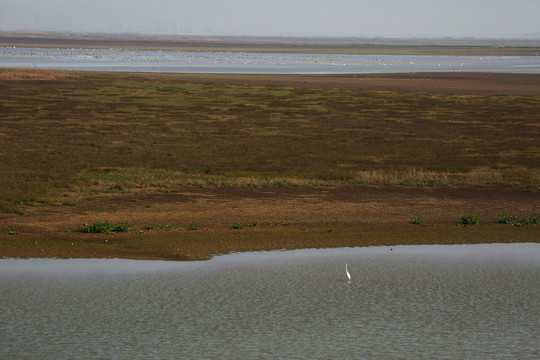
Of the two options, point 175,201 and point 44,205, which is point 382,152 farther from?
point 44,205

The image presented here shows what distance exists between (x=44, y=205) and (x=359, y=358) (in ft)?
53.4

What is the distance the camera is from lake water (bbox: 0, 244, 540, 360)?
13375 mm

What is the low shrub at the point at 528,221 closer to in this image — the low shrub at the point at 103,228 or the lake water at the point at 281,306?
the lake water at the point at 281,306

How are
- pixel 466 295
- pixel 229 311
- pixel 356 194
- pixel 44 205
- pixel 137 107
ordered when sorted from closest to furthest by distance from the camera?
pixel 229 311 < pixel 466 295 < pixel 44 205 < pixel 356 194 < pixel 137 107

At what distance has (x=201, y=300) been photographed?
16.2 meters

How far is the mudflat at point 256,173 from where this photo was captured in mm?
22328

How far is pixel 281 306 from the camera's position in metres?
15.9

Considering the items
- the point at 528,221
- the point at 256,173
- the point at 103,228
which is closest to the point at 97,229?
the point at 103,228

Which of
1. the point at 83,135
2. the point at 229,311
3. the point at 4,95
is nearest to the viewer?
the point at 229,311

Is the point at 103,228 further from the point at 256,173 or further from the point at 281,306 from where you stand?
the point at 256,173

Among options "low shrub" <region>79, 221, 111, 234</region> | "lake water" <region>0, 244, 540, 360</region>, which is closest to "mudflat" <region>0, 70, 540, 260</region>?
"low shrub" <region>79, 221, 111, 234</region>

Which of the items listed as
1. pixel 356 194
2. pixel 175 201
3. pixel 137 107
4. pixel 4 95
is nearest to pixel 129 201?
pixel 175 201

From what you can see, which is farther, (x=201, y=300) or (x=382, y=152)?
(x=382, y=152)

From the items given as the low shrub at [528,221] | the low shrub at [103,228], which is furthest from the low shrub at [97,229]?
the low shrub at [528,221]
